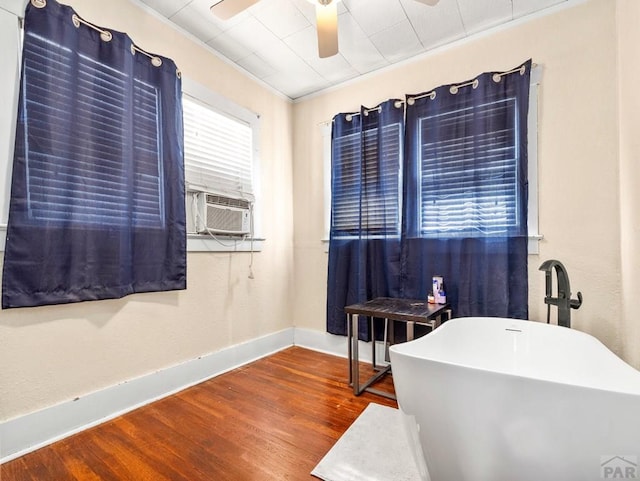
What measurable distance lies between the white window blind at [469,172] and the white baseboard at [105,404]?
1.92m

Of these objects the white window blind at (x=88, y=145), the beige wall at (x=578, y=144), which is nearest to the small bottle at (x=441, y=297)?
the beige wall at (x=578, y=144)

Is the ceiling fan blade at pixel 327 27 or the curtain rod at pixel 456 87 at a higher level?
the ceiling fan blade at pixel 327 27

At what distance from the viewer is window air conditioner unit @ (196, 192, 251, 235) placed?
2.21 m

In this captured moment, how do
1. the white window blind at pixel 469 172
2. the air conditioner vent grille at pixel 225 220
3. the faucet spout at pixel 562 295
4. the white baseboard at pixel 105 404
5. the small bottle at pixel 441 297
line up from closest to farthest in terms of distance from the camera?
the white baseboard at pixel 105 404, the faucet spout at pixel 562 295, the white window blind at pixel 469 172, the small bottle at pixel 441 297, the air conditioner vent grille at pixel 225 220

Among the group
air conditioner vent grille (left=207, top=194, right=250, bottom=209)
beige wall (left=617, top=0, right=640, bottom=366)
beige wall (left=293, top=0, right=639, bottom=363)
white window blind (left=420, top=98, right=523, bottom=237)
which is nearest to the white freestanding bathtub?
beige wall (left=617, top=0, right=640, bottom=366)

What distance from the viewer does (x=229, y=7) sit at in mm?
1567

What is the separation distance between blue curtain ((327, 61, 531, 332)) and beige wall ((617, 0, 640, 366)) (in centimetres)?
44

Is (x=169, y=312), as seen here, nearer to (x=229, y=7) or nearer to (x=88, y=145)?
(x=88, y=145)

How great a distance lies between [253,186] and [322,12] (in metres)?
1.47

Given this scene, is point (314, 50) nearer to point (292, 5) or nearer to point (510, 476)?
point (292, 5)

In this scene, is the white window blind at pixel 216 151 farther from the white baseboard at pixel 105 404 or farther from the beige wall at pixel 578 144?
the beige wall at pixel 578 144

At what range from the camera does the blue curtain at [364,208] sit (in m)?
2.43

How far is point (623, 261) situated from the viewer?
5.33 feet

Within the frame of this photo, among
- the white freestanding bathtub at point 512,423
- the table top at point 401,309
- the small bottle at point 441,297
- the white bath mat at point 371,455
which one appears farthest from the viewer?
the small bottle at point 441,297
